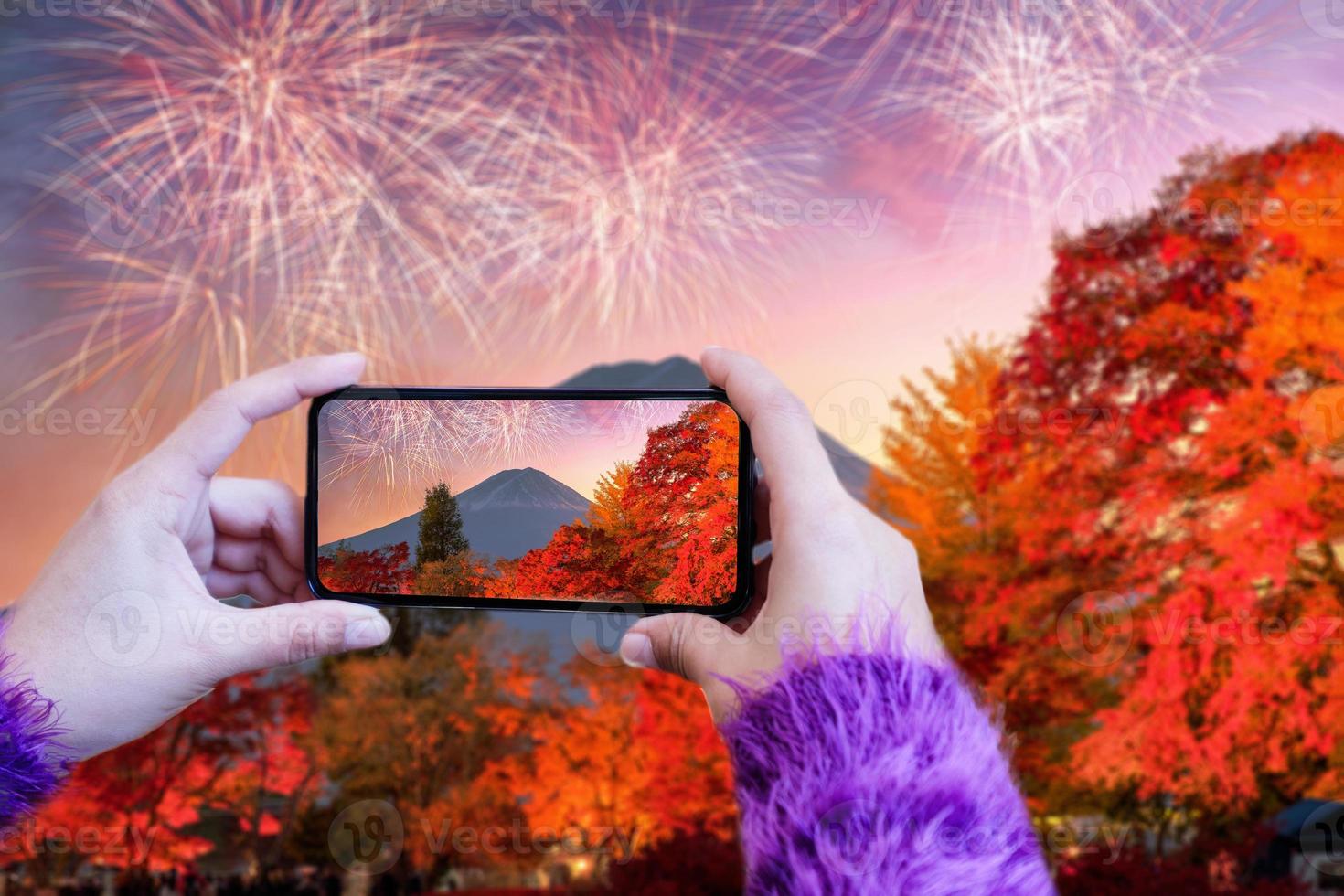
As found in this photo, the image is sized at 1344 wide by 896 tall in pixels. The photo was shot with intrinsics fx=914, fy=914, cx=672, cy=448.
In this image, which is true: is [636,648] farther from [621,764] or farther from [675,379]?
[621,764]

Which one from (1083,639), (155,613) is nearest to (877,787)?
(155,613)

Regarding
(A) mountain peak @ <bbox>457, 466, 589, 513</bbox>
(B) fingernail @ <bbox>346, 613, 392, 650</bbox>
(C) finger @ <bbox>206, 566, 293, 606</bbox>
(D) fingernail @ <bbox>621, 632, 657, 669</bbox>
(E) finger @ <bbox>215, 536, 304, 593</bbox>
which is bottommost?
(D) fingernail @ <bbox>621, 632, 657, 669</bbox>

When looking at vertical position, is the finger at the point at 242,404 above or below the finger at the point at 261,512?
above

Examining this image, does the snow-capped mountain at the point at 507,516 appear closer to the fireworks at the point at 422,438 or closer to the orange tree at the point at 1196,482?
the fireworks at the point at 422,438

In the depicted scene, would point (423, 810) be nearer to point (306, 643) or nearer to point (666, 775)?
point (666, 775)

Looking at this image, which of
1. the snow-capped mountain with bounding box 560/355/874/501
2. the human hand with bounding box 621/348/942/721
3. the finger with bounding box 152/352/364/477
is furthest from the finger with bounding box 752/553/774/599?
the snow-capped mountain with bounding box 560/355/874/501

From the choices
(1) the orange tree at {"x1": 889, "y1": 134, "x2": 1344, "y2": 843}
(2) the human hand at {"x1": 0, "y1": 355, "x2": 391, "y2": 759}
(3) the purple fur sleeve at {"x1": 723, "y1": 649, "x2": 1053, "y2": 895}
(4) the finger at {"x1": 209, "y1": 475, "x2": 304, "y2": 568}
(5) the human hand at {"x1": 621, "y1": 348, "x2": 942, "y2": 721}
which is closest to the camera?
(3) the purple fur sleeve at {"x1": 723, "y1": 649, "x2": 1053, "y2": 895}

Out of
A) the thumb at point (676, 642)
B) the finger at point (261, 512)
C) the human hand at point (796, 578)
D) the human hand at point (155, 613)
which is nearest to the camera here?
the human hand at point (796, 578)

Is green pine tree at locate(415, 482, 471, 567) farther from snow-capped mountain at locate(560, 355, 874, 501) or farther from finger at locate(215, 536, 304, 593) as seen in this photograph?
snow-capped mountain at locate(560, 355, 874, 501)

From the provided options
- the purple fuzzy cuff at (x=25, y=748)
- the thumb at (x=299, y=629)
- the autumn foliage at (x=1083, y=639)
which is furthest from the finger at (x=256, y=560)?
the autumn foliage at (x=1083, y=639)
